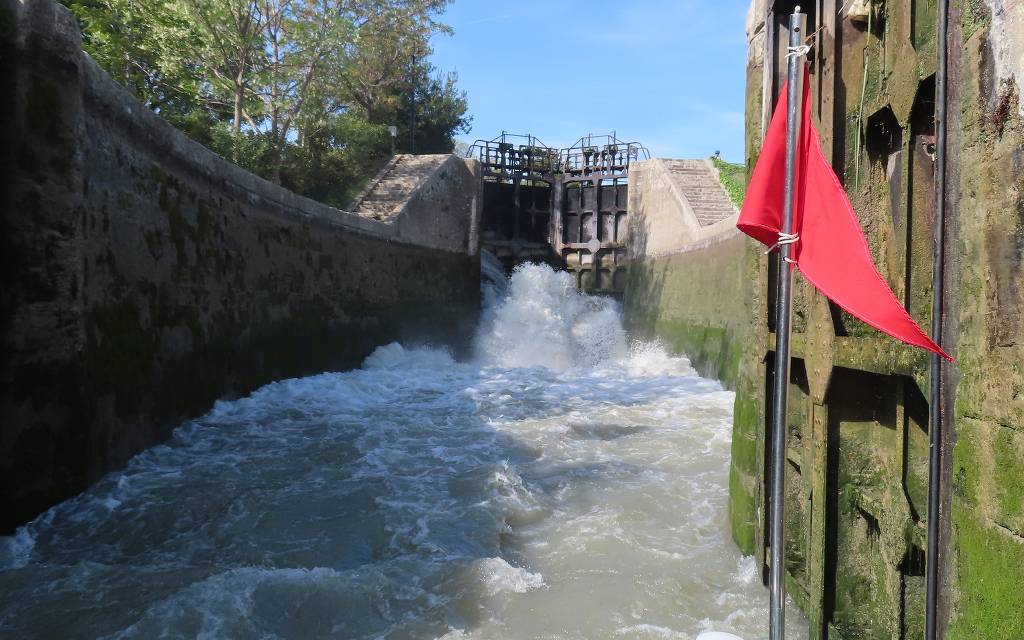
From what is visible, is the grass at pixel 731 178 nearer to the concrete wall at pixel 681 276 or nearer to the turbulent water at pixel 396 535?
the concrete wall at pixel 681 276

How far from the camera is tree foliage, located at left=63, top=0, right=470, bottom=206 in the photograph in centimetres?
1328

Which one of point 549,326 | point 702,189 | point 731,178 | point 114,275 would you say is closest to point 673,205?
point 702,189

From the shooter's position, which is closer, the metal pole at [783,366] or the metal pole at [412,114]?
the metal pole at [783,366]

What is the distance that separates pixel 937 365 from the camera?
2230 mm

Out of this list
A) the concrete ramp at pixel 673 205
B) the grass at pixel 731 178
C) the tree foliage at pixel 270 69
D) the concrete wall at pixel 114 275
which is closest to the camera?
the concrete wall at pixel 114 275

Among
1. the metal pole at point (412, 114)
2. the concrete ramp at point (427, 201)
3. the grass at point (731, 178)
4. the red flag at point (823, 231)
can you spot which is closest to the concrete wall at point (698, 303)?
the grass at point (731, 178)

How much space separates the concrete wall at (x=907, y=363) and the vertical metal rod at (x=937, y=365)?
25 mm

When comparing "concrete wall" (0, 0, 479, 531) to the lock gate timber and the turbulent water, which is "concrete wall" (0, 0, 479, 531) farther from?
the lock gate timber

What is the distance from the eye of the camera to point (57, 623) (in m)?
3.54

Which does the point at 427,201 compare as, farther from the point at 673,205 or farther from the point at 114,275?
the point at 114,275

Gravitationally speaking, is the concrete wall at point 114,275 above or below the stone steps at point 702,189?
below

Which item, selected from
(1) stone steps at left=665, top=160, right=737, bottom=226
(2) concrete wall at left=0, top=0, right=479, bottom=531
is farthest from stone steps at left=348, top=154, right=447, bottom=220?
(1) stone steps at left=665, top=160, right=737, bottom=226

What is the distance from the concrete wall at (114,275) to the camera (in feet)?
15.1

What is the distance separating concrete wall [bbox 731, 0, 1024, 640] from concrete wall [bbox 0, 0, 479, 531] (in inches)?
185
